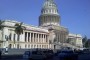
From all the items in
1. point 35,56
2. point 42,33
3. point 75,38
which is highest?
point 42,33

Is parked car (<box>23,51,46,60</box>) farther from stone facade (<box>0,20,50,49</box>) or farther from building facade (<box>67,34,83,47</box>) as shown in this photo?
building facade (<box>67,34,83,47</box>)

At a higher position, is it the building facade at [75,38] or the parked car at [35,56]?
the building facade at [75,38]

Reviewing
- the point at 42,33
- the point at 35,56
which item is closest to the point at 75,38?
the point at 42,33

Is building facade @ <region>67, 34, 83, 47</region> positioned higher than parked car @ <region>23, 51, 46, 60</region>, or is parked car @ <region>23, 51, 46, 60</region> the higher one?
building facade @ <region>67, 34, 83, 47</region>

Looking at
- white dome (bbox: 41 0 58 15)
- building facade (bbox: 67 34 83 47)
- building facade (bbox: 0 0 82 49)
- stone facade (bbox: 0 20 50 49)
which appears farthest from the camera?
building facade (bbox: 67 34 83 47)

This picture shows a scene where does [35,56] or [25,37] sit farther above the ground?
[25,37]

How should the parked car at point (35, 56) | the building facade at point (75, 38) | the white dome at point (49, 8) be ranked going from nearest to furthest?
the parked car at point (35, 56) → the white dome at point (49, 8) → the building facade at point (75, 38)

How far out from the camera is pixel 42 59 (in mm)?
38844

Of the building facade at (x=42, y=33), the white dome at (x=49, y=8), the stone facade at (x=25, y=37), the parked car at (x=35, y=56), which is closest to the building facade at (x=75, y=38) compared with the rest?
the building facade at (x=42, y=33)

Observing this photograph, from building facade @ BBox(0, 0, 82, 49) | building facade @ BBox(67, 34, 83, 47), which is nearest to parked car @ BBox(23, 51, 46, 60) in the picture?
building facade @ BBox(0, 0, 82, 49)

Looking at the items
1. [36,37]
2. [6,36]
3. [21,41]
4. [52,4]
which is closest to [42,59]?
[6,36]

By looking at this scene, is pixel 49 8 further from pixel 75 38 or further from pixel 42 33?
pixel 75 38

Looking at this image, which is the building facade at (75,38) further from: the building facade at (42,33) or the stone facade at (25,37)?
the stone facade at (25,37)

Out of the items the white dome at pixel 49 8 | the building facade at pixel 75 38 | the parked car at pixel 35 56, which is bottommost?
the parked car at pixel 35 56
